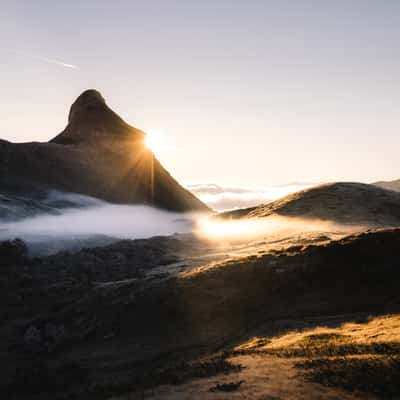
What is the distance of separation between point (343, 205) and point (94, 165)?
55.9 metres

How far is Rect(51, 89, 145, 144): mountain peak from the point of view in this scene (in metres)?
91.7

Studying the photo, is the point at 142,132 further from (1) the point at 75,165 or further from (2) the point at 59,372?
(2) the point at 59,372

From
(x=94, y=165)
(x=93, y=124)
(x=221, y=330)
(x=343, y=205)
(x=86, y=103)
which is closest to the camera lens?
(x=221, y=330)

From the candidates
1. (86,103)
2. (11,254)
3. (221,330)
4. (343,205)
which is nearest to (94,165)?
(86,103)

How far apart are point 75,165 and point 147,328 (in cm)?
6708

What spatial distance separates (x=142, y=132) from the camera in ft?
334

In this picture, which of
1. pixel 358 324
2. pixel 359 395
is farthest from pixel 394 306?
pixel 359 395

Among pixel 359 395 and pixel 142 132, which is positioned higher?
pixel 142 132

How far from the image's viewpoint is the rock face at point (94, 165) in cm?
7144

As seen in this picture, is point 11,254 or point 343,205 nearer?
point 11,254

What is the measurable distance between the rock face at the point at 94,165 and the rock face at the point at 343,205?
123 feet

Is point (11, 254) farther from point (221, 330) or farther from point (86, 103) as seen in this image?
point (86, 103)

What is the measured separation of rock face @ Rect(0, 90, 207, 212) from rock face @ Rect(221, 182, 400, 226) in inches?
1472

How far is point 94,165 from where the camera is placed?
84750mm
